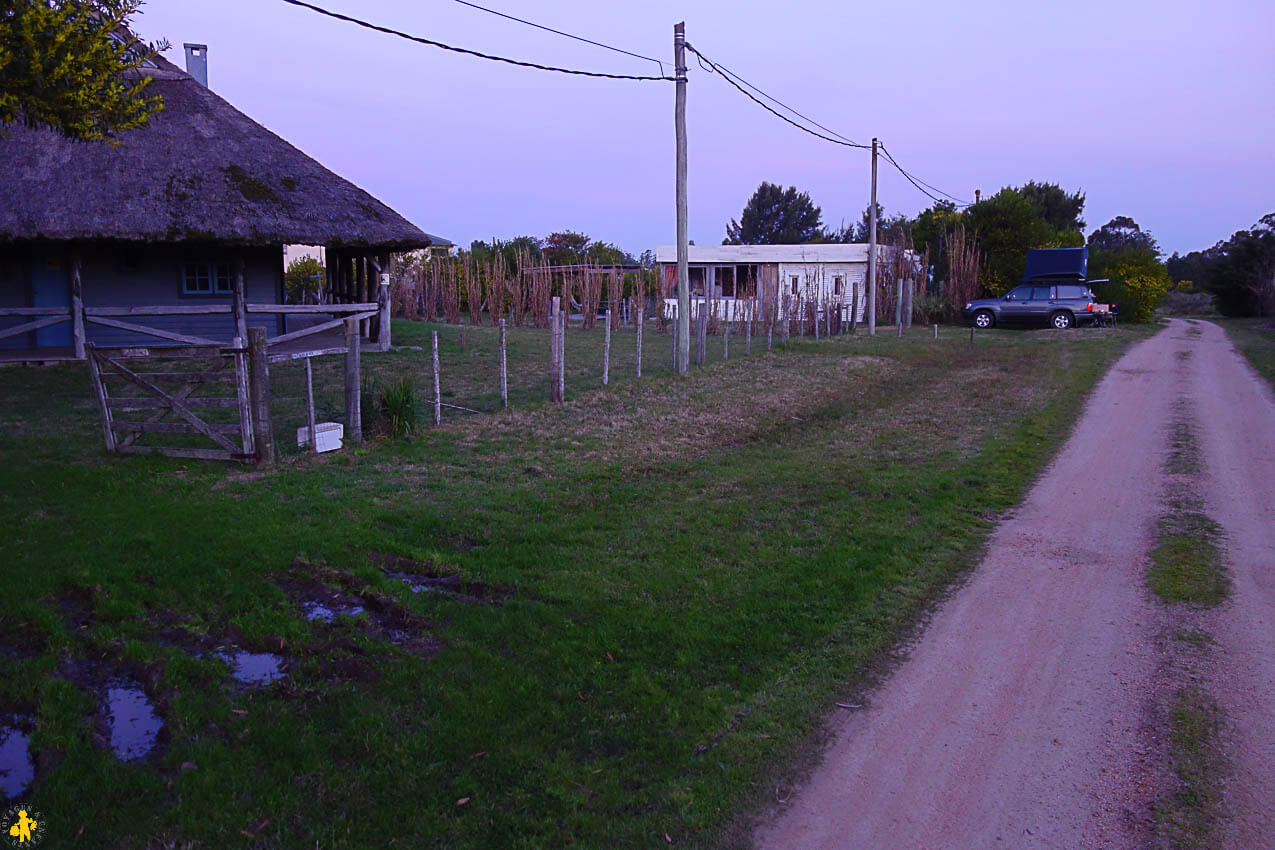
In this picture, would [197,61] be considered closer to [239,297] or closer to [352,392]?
[239,297]

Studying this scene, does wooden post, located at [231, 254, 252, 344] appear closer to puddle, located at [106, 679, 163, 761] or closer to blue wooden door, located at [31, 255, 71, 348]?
blue wooden door, located at [31, 255, 71, 348]

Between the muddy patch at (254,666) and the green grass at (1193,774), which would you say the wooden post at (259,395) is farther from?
the green grass at (1193,774)

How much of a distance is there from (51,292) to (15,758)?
16.4 m

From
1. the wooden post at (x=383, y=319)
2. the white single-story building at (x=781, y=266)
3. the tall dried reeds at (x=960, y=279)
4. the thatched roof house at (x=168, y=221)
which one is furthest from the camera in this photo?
the white single-story building at (x=781, y=266)

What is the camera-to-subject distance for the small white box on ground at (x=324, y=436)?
1006 cm

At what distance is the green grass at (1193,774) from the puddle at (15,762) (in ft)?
15.1

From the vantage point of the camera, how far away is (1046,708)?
464cm

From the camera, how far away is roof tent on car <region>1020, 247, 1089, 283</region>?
32.6 meters

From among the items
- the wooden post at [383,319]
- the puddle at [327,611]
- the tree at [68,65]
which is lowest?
the puddle at [327,611]

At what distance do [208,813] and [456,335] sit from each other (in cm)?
2181

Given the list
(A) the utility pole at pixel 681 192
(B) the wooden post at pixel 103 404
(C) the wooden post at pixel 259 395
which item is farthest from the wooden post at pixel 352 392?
(A) the utility pole at pixel 681 192

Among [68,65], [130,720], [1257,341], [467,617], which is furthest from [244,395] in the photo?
[1257,341]

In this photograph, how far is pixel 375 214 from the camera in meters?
18.8

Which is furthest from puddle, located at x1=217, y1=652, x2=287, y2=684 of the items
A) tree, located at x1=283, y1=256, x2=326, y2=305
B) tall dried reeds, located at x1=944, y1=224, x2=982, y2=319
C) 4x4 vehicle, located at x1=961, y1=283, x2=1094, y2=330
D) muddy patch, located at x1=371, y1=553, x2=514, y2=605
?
tall dried reeds, located at x1=944, y1=224, x2=982, y2=319
